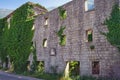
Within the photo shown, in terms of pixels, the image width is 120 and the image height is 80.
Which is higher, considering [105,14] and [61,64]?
[105,14]

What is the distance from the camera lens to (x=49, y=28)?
1208 inches

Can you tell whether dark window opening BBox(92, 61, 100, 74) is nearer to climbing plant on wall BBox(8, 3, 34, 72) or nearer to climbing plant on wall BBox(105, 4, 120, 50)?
climbing plant on wall BBox(105, 4, 120, 50)

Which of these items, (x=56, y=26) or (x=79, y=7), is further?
(x=56, y=26)

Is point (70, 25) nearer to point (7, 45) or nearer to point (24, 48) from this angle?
point (24, 48)

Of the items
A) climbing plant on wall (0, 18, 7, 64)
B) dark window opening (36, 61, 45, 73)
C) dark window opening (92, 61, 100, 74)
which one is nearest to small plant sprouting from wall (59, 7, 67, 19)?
dark window opening (92, 61, 100, 74)

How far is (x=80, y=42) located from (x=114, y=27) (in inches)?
194

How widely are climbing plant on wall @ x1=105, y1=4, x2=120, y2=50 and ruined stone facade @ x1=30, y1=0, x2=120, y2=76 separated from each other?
0.60 meters

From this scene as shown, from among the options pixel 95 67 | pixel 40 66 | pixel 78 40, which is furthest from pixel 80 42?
pixel 40 66

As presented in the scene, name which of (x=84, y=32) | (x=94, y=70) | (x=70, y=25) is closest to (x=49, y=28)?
(x=70, y=25)

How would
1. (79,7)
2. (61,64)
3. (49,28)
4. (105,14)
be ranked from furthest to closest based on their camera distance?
(49,28)
(61,64)
(79,7)
(105,14)

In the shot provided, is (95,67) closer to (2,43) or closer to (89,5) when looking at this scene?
(89,5)

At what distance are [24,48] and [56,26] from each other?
822 cm

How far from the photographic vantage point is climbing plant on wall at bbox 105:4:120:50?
66.1 feet

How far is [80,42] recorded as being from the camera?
968 inches
